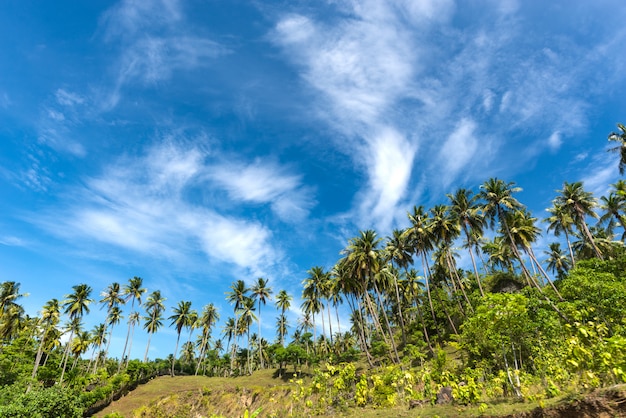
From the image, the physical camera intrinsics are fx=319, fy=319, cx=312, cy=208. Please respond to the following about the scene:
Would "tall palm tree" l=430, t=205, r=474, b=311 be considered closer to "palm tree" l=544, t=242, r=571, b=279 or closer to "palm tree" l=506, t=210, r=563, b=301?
"palm tree" l=506, t=210, r=563, b=301

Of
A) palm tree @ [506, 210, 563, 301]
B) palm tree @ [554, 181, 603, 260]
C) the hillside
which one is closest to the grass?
the hillside

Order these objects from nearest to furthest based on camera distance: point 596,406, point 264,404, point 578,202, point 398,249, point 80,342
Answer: point 596,406, point 264,404, point 578,202, point 398,249, point 80,342

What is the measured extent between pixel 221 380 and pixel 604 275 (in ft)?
166

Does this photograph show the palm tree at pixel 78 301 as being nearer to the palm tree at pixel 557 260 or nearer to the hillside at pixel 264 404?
the hillside at pixel 264 404

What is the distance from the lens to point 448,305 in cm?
4150

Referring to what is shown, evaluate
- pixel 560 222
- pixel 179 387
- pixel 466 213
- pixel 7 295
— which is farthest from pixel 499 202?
pixel 7 295

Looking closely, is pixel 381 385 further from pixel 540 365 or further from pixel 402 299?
pixel 402 299

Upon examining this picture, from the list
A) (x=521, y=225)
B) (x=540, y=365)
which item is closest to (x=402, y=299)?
(x=521, y=225)

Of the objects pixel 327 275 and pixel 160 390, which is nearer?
pixel 160 390

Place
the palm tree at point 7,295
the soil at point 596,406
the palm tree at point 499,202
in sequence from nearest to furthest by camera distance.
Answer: the soil at point 596,406 → the palm tree at point 499,202 → the palm tree at point 7,295

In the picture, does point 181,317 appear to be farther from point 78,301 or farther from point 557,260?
point 557,260

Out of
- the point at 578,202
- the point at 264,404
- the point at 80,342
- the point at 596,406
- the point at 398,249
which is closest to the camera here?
the point at 596,406

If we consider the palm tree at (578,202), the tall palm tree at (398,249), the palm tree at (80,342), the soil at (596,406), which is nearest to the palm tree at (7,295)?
the palm tree at (80,342)

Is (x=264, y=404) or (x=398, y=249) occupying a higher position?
(x=398, y=249)
